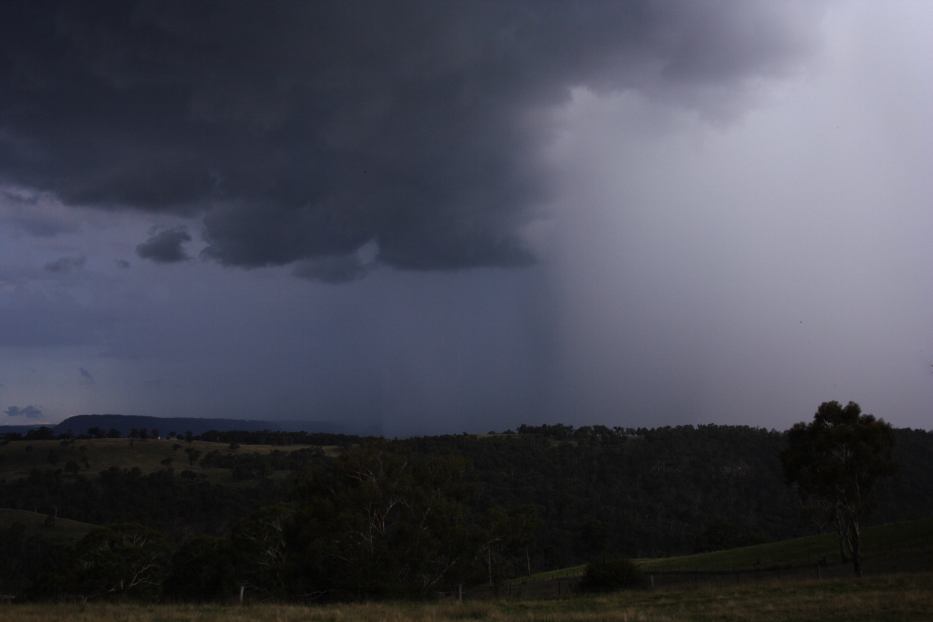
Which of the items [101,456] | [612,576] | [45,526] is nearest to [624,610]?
[612,576]

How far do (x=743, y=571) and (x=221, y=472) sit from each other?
380ft

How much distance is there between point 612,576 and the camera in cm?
4084

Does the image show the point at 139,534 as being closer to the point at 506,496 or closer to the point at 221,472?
the point at 506,496

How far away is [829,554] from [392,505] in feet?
111

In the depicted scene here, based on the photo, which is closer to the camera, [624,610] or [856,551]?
[624,610]

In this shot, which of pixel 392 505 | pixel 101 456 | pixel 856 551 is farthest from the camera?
pixel 101 456

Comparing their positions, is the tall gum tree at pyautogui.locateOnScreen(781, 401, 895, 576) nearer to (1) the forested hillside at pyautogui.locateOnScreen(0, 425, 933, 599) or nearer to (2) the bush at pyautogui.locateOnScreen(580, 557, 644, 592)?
(1) the forested hillside at pyautogui.locateOnScreen(0, 425, 933, 599)

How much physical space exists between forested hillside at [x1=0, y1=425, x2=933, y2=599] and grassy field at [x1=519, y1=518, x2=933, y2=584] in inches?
148

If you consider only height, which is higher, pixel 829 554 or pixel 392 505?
pixel 392 505

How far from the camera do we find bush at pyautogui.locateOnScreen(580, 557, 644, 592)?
40250 mm

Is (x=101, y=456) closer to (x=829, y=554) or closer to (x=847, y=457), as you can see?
(x=829, y=554)

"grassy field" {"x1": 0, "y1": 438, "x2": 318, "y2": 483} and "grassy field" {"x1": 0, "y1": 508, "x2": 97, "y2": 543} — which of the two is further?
"grassy field" {"x1": 0, "y1": 438, "x2": 318, "y2": 483}

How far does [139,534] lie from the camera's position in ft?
161

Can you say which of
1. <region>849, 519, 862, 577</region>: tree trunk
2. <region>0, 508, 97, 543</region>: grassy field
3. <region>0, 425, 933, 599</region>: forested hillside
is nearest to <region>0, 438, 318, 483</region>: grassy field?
<region>0, 425, 933, 599</region>: forested hillside
